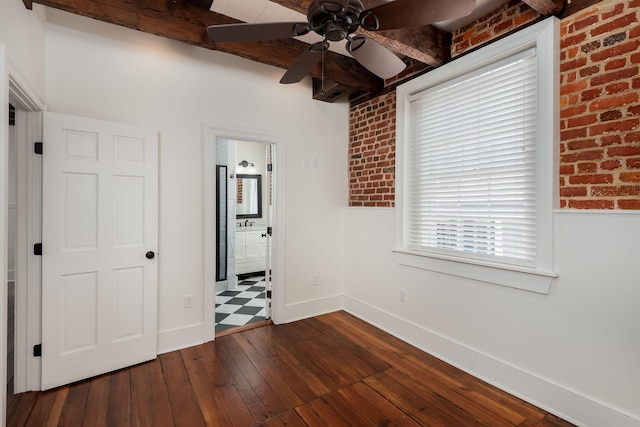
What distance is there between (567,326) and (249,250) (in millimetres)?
4255

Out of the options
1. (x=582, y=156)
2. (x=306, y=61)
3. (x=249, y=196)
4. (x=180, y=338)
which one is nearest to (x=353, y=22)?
(x=306, y=61)

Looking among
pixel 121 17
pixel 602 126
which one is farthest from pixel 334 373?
pixel 121 17

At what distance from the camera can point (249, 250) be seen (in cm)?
518

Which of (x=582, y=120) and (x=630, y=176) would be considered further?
(x=582, y=120)

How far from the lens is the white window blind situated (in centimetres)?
215

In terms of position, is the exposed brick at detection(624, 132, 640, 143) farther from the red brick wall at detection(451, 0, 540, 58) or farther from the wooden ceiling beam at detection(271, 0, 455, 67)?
the wooden ceiling beam at detection(271, 0, 455, 67)

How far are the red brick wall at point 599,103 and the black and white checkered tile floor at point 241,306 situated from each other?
3.11 metres

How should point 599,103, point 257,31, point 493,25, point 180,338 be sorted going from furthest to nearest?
point 180,338 < point 493,25 < point 599,103 < point 257,31

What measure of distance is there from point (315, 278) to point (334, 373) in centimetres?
131

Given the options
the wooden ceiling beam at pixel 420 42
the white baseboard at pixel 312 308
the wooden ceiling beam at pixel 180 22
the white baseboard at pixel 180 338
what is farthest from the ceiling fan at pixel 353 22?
the white baseboard at pixel 312 308

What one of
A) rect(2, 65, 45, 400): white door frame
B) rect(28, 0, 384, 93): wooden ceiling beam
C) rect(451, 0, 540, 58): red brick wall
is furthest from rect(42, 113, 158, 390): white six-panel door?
rect(451, 0, 540, 58): red brick wall

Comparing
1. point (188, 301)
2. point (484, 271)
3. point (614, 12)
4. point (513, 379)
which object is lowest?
point (513, 379)

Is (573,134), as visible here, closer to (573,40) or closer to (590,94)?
(590,94)

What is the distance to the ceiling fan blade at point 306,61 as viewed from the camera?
1.69 m
